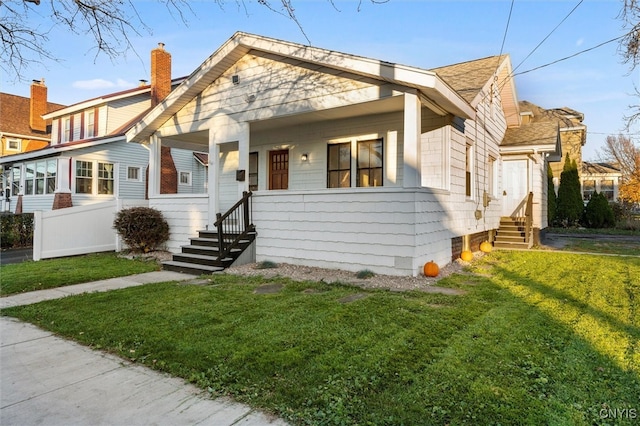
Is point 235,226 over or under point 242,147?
under

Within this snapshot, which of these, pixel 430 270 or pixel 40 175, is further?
pixel 40 175

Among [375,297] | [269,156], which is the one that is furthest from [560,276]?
[269,156]

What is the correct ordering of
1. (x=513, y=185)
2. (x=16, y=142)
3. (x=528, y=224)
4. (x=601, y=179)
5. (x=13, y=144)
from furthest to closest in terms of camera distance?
(x=601, y=179)
(x=16, y=142)
(x=13, y=144)
(x=513, y=185)
(x=528, y=224)

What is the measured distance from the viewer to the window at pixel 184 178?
2183cm

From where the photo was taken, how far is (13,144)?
82.5 feet

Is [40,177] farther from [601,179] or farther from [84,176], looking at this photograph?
[601,179]

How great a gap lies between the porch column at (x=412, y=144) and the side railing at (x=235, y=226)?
3897mm

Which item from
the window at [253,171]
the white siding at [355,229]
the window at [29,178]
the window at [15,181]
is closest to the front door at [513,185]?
the white siding at [355,229]

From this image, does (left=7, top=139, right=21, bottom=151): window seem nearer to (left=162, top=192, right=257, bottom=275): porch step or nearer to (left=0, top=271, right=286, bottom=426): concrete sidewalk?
(left=162, top=192, right=257, bottom=275): porch step

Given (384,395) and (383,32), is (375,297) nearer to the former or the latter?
(384,395)

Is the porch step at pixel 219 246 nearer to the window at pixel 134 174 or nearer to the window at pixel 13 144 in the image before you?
the window at pixel 134 174

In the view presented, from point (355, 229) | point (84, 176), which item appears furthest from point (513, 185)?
point (84, 176)

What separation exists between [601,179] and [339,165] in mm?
33723

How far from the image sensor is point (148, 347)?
3.73m
